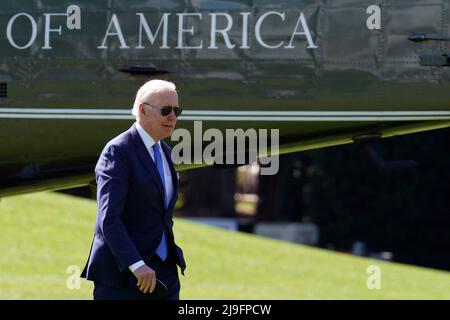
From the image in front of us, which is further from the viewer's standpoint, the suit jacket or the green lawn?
the green lawn

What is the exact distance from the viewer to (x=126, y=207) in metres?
5.23

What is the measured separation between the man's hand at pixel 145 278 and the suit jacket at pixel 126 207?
0.23ft

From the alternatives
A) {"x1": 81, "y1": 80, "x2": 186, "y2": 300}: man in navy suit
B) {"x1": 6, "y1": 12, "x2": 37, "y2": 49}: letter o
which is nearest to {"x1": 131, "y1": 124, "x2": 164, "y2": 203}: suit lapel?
{"x1": 81, "y1": 80, "x2": 186, "y2": 300}: man in navy suit

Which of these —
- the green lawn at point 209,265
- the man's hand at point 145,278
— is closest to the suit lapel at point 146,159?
the man's hand at point 145,278

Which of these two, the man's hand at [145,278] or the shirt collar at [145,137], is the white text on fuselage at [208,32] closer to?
the shirt collar at [145,137]

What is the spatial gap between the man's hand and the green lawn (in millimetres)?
5721

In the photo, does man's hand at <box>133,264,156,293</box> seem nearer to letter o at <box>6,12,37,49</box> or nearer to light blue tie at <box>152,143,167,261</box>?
light blue tie at <box>152,143,167,261</box>

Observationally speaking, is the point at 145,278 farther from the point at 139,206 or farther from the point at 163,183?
the point at 163,183

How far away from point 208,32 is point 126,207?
2.44 metres

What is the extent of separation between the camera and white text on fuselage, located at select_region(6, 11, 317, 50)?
727cm

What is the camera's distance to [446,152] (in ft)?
80.7

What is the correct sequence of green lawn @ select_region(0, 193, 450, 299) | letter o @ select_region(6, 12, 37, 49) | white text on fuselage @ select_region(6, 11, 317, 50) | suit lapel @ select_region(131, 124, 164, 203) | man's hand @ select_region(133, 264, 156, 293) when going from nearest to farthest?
man's hand @ select_region(133, 264, 156, 293)
suit lapel @ select_region(131, 124, 164, 203)
white text on fuselage @ select_region(6, 11, 317, 50)
letter o @ select_region(6, 12, 37, 49)
green lawn @ select_region(0, 193, 450, 299)

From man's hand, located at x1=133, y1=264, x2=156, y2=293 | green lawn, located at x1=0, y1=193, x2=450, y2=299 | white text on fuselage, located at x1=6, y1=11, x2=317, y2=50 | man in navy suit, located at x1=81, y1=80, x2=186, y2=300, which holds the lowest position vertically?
green lawn, located at x1=0, y1=193, x2=450, y2=299
